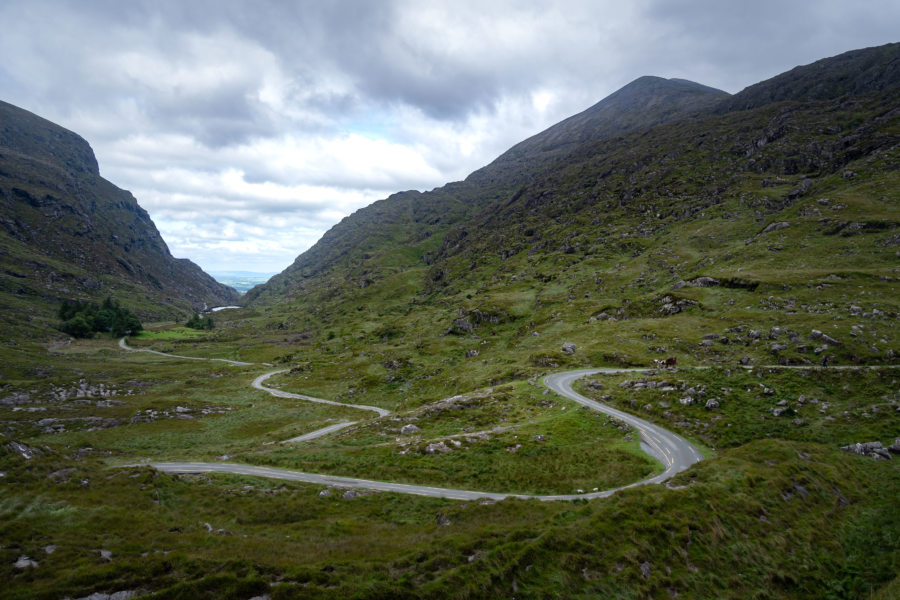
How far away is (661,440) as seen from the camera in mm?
42281

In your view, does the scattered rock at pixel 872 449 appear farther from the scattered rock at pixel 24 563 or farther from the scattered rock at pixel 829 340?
the scattered rock at pixel 24 563

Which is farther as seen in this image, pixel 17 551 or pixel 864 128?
pixel 864 128

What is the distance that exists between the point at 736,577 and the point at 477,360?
87.6m

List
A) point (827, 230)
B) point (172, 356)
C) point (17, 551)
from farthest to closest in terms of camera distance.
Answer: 1. point (172, 356)
2. point (827, 230)
3. point (17, 551)

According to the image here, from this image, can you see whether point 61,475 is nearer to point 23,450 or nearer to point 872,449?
point 23,450

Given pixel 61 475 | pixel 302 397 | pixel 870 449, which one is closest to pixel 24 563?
pixel 61 475

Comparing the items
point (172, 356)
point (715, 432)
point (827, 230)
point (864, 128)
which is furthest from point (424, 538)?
point (864, 128)

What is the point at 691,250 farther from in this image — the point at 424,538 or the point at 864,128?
the point at 424,538

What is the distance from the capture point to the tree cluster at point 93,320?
161 metres

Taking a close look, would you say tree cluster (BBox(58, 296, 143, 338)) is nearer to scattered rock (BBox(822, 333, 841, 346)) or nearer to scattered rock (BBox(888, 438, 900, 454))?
scattered rock (BBox(888, 438, 900, 454))

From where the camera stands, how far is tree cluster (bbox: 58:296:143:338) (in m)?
161

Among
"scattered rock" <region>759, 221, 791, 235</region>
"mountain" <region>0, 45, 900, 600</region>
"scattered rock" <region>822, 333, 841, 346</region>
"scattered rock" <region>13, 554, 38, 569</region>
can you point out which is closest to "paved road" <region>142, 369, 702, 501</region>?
"mountain" <region>0, 45, 900, 600</region>

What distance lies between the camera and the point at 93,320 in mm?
170000

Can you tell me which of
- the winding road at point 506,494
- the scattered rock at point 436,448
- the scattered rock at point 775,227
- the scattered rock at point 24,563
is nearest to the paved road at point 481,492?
the winding road at point 506,494
